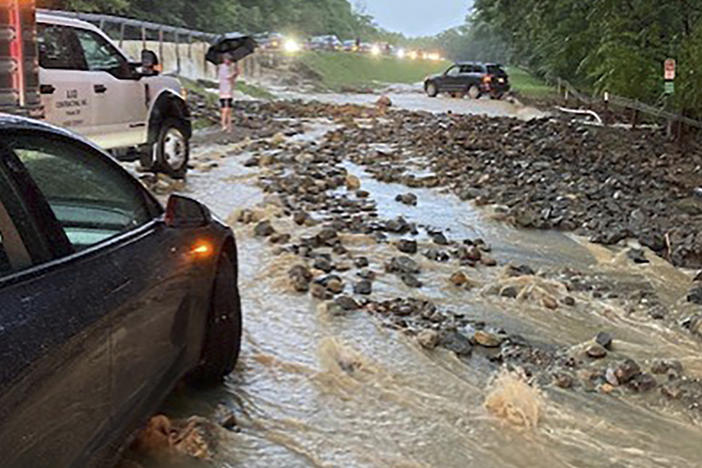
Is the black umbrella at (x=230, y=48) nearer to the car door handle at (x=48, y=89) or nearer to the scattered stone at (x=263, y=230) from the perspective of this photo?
the car door handle at (x=48, y=89)

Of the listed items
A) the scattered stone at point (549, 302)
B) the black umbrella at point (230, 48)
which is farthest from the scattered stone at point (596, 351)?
the black umbrella at point (230, 48)

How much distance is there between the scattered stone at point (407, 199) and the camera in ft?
35.4

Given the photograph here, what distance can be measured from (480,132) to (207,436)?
16068mm

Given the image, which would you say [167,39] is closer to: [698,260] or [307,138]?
[307,138]

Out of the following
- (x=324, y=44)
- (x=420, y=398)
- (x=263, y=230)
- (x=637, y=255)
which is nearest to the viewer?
(x=420, y=398)

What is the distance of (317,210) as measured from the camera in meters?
10.0

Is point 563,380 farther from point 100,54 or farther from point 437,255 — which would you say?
point 100,54

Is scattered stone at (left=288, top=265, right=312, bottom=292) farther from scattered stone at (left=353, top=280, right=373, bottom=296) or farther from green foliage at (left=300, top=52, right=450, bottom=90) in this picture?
green foliage at (left=300, top=52, right=450, bottom=90)

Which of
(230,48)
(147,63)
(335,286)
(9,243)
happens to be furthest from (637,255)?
(230,48)

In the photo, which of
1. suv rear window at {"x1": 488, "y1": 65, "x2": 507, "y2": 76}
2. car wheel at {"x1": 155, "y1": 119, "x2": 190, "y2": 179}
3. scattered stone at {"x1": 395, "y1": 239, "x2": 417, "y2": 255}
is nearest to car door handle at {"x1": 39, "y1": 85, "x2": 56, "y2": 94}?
car wheel at {"x1": 155, "y1": 119, "x2": 190, "y2": 179}

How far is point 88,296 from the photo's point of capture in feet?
8.94

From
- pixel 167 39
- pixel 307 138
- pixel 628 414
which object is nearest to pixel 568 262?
pixel 628 414

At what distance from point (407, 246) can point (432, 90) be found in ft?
98.8

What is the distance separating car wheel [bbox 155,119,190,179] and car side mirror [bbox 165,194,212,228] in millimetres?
7453
